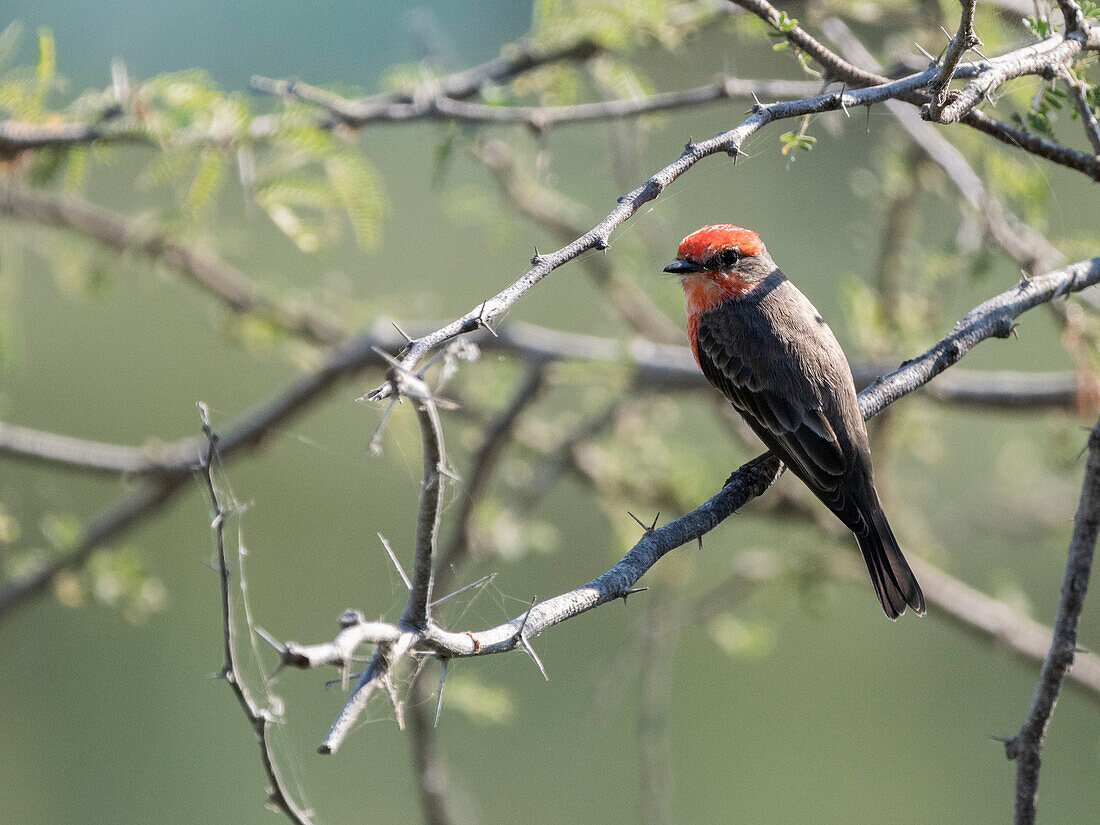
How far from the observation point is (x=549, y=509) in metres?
8.55

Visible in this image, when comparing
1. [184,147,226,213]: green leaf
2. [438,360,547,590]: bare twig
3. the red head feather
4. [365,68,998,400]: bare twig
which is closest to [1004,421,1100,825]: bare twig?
[365,68,998,400]: bare twig

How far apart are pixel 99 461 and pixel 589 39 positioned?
7.74 ft

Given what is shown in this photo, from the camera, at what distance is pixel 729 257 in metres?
3.52

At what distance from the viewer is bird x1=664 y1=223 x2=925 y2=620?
3004 mm

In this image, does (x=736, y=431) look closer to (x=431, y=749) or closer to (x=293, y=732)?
(x=431, y=749)

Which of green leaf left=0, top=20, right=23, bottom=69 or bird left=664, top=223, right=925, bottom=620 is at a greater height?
green leaf left=0, top=20, right=23, bottom=69

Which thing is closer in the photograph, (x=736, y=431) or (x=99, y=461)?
(x=99, y=461)

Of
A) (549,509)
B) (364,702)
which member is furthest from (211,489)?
(549,509)

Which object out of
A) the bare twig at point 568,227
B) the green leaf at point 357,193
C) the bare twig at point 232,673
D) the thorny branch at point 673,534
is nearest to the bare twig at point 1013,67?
the thorny branch at point 673,534

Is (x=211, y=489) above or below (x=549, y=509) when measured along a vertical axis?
below

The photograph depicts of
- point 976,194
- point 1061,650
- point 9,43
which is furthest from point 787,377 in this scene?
point 9,43

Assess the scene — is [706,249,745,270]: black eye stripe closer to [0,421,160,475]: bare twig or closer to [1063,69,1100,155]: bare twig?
[1063,69,1100,155]: bare twig

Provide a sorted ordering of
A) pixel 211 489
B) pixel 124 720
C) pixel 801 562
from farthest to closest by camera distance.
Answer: pixel 124 720 < pixel 801 562 < pixel 211 489

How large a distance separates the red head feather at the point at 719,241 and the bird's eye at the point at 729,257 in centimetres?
2
